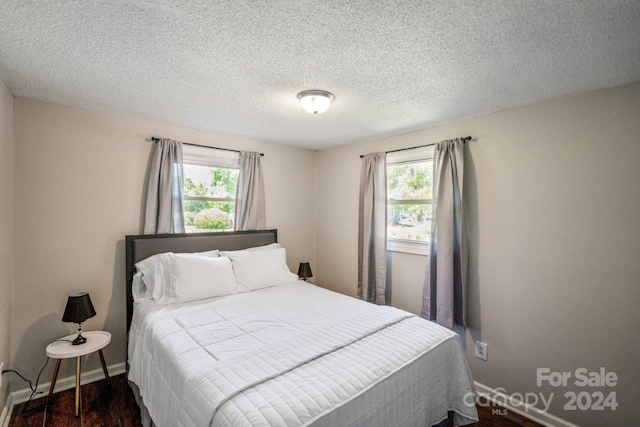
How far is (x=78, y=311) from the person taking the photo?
2.10 m

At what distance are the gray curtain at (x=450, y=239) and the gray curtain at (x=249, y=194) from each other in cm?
205

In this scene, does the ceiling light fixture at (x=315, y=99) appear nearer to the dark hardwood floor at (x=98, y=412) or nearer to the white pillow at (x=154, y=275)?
the white pillow at (x=154, y=275)

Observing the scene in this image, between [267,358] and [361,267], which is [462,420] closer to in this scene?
[267,358]

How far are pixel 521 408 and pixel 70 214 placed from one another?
4.03 metres

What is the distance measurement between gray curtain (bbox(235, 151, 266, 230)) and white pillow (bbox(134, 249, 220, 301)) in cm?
99

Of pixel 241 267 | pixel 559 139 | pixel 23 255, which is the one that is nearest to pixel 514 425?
pixel 559 139

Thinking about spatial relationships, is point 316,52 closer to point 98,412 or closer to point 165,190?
point 165,190

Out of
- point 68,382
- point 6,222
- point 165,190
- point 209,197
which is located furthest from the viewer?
point 209,197

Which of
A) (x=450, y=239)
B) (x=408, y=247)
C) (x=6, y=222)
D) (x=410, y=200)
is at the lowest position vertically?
(x=408, y=247)

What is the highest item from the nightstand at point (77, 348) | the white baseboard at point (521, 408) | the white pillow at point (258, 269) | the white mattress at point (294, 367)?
the white pillow at point (258, 269)

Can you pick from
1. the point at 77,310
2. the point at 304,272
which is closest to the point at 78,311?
the point at 77,310

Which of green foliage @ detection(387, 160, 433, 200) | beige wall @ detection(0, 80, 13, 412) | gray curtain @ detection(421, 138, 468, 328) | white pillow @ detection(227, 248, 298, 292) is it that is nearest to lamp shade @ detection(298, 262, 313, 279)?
white pillow @ detection(227, 248, 298, 292)

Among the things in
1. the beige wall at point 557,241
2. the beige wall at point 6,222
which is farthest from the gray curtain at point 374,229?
the beige wall at point 6,222

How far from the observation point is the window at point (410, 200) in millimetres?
2961
